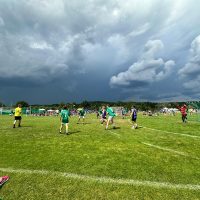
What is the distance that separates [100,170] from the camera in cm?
1159

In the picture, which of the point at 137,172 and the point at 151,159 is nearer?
the point at 137,172

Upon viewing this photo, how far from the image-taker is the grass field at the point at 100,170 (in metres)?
9.04

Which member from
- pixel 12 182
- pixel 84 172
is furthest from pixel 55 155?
pixel 12 182

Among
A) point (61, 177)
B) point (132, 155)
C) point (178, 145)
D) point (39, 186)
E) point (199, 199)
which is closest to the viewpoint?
point (199, 199)

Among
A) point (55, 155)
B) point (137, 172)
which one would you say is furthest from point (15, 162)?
point (137, 172)

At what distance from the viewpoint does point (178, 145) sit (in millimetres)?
17359

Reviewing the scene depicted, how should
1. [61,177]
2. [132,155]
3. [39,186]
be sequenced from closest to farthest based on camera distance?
[39,186] < [61,177] < [132,155]

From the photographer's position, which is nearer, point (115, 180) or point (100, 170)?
point (115, 180)

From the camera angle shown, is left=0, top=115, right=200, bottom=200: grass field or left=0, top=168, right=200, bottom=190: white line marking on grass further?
left=0, top=168, right=200, bottom=190: white line marking on grass

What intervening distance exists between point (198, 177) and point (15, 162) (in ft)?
25.7

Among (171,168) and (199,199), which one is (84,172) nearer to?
(171,168)

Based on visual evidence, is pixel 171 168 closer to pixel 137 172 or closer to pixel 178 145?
pixel 137 172

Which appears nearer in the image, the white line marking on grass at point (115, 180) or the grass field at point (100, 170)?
the grass field at point (100, 170)

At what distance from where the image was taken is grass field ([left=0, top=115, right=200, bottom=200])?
9039mm
